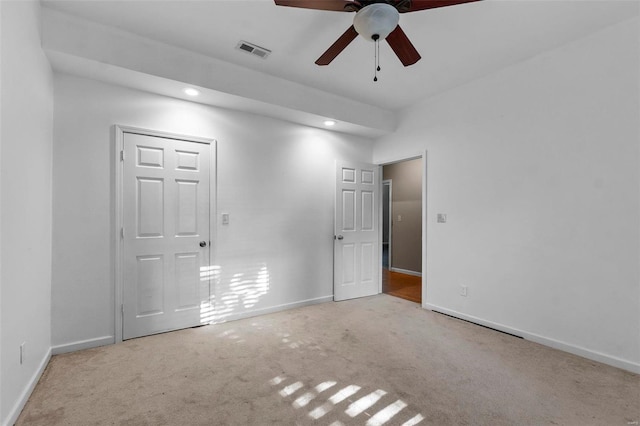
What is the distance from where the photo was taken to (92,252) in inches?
110

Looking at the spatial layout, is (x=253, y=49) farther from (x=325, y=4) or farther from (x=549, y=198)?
(x=549, y=198)

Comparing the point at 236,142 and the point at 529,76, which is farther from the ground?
the point at 529,76

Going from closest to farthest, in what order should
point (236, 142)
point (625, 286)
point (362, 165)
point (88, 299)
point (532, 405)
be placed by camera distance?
point (532, 405), point (625, 286), point (88, 299), point (236, 142), point (362, 165)

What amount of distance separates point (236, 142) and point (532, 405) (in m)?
3.53

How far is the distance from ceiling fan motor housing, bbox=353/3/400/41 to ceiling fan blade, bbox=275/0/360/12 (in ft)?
0.24

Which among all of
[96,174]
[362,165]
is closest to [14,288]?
[96,174]

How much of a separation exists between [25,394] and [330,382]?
1981 millimetres

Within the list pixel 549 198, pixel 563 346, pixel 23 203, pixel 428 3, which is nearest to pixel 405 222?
pixel 549 198

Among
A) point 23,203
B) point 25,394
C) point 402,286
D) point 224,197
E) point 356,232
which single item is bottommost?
point 402,286

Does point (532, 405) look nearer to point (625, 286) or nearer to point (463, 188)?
point (625, 286)

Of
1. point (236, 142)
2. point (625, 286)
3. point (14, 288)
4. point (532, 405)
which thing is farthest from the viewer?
point (236, 142)

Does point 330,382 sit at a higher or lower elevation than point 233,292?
lower

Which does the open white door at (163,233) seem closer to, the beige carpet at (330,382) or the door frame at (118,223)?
the door frame at (118,223)

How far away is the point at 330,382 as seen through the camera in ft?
7.29
